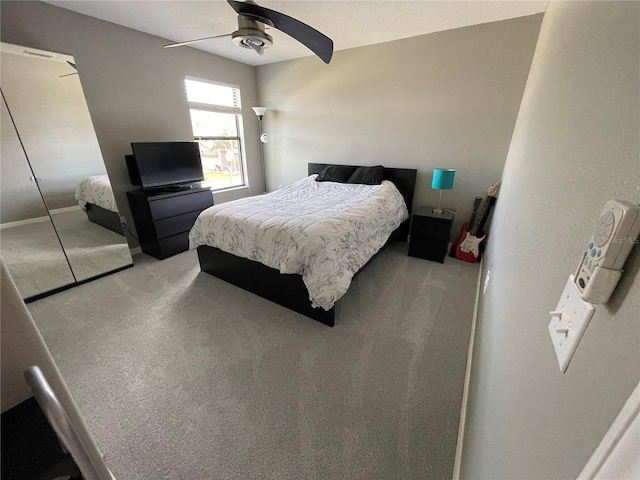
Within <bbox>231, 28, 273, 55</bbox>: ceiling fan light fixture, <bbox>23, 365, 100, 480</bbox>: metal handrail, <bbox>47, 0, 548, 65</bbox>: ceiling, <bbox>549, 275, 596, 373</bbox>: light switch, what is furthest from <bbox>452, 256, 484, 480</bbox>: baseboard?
<bbox>47, 0, 548, 65</bbox>: ceiling

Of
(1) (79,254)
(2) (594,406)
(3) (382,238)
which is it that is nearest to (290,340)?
(3) (382,238)

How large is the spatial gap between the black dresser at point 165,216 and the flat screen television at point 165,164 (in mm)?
184

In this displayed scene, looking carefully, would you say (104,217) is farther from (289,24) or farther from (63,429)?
(63,429)

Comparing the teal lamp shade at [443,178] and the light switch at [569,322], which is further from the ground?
the light switch at [569,322]

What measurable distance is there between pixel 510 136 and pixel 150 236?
4279 millimetres

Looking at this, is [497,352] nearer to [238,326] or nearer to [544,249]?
[544,249]

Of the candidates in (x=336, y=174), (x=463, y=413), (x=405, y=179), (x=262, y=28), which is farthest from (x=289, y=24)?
(x=463, y=413)

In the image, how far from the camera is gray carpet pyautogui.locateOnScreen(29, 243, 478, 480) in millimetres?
→ 1221

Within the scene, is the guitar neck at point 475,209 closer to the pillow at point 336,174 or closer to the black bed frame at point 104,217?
the pillow at point 336,174

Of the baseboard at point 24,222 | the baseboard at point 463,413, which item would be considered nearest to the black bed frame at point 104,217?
the baseboard at point 24,222

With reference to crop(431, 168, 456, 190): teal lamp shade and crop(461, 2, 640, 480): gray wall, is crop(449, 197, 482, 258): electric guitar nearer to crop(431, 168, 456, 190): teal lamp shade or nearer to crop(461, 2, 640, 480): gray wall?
crop(431, 168, 456, 190): teal lamp shade

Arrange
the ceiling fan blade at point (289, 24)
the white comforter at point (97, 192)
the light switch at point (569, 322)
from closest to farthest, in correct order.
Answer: the light switch at point (569, 322) < the ceiling fan blade at point (289, 24) < the white comforter at point (97, 192)

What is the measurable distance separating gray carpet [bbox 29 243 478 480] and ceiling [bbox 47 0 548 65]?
8.49 feet

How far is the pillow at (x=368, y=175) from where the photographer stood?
3.42 meters
